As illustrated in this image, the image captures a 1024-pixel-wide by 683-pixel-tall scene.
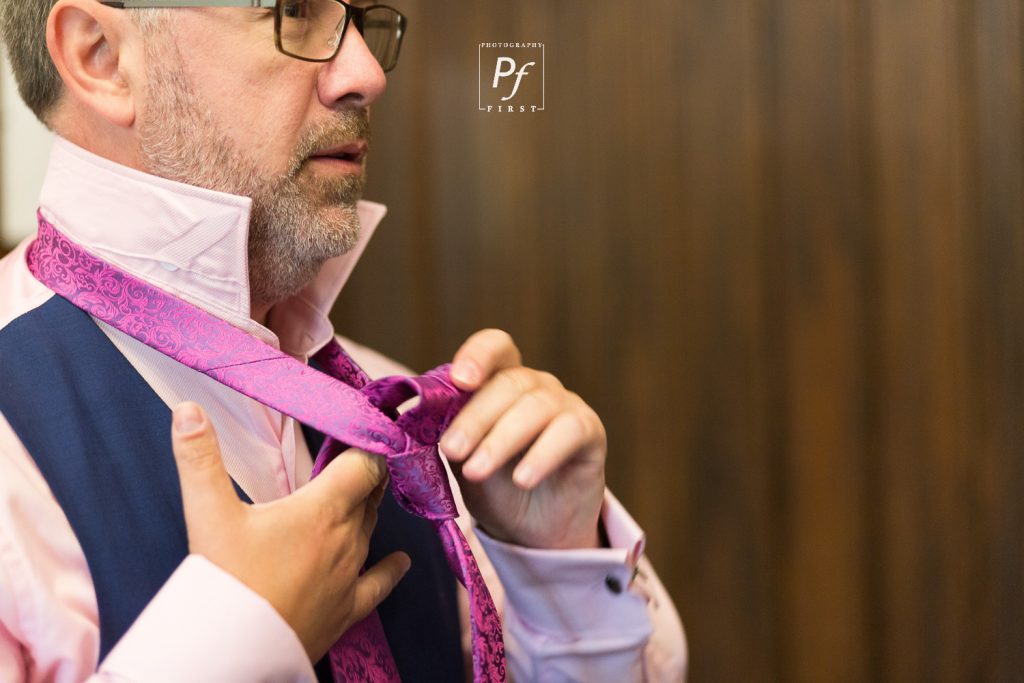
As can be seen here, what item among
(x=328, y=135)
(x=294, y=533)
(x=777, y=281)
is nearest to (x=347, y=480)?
(x=294, y=533)

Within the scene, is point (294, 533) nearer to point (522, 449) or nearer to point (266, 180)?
point (522, 449)

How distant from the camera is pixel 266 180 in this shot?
639 millimetres

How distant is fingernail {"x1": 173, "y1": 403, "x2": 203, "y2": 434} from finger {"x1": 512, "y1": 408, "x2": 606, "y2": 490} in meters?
0.19

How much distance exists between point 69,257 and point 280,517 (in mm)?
252

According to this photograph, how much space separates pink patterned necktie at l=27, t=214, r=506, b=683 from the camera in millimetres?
525

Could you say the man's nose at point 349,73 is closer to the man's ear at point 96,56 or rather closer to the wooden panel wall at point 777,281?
the man's ear at point 96,56

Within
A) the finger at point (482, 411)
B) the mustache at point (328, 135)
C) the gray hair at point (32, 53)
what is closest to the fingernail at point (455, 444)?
the finger at point (482, 411)

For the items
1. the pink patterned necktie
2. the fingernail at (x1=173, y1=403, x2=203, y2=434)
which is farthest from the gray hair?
the fingernail at (x1=173, y1=403, x2=203, y2=434)

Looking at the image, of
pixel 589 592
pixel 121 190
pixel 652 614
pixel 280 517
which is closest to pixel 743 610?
pixel 652 614

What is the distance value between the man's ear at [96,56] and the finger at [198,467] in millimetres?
270

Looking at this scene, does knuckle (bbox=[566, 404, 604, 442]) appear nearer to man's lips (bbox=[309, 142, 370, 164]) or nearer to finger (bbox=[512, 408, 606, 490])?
finger (bbox=[512, 408, 606, 490])

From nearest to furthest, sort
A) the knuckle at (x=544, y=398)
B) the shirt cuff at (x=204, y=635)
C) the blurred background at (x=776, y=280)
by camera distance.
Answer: the shirt cuff at (x=204, y=635) < the knuckle at (x=544, y=398) < the blurred background at (x=776, y=280)

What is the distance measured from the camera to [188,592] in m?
0.47

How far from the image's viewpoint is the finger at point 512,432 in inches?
21.0
